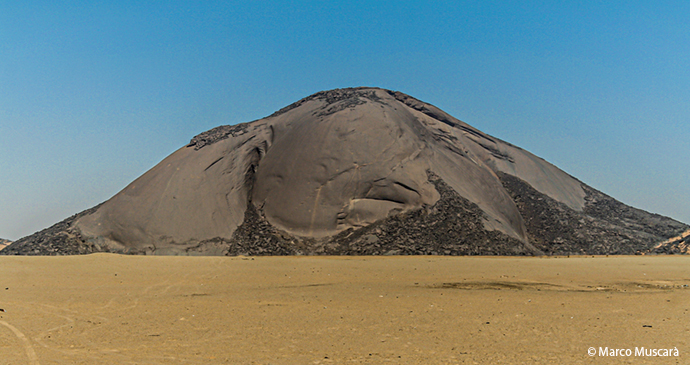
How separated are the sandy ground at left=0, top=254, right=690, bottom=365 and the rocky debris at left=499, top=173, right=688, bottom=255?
12.3 metres

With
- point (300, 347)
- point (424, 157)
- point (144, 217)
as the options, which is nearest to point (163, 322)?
point (300, 347)

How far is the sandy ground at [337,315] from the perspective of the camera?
843 cm

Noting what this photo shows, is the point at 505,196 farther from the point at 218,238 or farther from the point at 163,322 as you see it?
the point at 163,322

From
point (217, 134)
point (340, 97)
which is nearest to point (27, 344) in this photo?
point (217, 134)

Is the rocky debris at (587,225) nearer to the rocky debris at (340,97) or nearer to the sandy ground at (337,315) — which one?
the rocky debris at (340,97)

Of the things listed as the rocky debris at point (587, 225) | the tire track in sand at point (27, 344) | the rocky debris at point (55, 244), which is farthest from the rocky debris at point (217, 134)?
the tire track in sand at point (27, 344)

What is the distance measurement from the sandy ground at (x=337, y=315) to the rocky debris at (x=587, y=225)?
1234 cm

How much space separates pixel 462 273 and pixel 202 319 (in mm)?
10828

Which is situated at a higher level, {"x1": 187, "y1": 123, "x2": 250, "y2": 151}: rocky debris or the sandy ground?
{"x1": 187, "y1": 123, "x2": 250, "y2": 151}: rocky debris

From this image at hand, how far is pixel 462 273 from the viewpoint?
1928 cm

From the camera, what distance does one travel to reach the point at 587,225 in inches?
1351

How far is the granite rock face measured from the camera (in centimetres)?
2984

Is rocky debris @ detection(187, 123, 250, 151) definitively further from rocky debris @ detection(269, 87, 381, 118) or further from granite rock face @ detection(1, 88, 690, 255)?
rocky debris @ detection(269, 87, 381, 118)

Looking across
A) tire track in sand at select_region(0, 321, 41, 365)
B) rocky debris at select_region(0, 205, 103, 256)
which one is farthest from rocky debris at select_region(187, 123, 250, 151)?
tire track in sand at select_region(0, 321, 41, 365)
